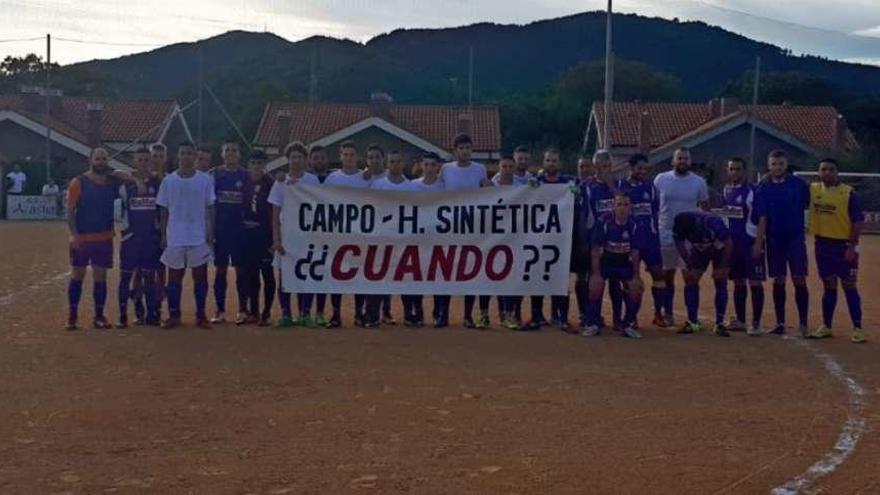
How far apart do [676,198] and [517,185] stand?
5.65ft

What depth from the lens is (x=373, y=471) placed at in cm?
675

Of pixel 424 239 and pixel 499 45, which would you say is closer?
pixel 424 239

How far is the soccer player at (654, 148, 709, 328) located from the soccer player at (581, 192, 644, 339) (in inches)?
21.2

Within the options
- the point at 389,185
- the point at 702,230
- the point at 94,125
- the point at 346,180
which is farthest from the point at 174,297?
the point at 94,125

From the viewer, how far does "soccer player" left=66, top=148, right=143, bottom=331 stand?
12.0 m

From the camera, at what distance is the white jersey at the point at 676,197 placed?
12516 millimetres

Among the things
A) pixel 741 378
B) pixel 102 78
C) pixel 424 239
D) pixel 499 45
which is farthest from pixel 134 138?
pixel 499 45

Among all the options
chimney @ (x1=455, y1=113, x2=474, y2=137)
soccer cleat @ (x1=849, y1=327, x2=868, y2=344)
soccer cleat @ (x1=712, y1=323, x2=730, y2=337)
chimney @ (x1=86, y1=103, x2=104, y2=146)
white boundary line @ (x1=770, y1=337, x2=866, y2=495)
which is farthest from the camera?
chimney @ (x1=86, y1=103, x2=104, y2=146)

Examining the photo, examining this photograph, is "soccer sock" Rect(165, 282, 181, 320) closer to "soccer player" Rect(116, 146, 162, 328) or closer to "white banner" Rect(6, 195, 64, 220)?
"soccer player" Rect(116, 146, 162, 328)

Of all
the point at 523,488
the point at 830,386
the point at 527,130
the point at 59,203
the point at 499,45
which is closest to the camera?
the point at 523,488

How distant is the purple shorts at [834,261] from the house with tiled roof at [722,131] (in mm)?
34612

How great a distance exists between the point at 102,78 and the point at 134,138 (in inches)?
1439

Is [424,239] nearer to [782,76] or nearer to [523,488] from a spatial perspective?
[523,488]

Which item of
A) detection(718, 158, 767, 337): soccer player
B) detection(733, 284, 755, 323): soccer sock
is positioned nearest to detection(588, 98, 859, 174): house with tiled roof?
detection(733, 284, 755, 323): soccer sock
